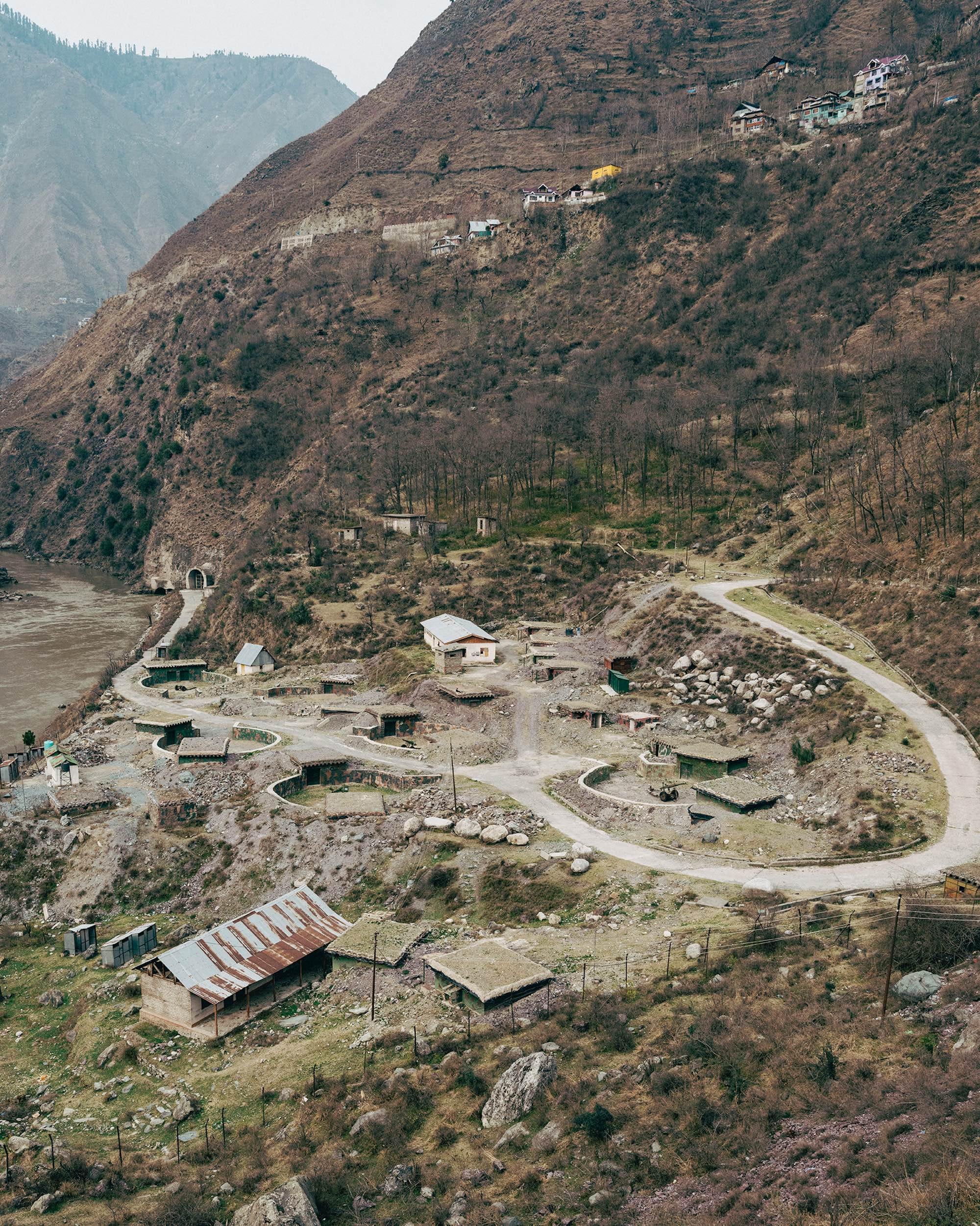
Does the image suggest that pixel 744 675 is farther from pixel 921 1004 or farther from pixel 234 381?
pixel 234 381

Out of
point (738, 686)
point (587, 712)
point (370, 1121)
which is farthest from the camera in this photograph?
point (587, 712)

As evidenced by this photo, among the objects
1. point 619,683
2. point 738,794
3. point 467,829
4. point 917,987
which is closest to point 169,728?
point 467,829

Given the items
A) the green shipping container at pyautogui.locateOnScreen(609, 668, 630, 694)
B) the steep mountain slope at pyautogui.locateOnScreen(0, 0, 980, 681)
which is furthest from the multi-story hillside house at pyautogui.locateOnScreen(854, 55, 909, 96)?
the green shipping container at pyautogui.locateOnScreen(609, 668, 630, 694)

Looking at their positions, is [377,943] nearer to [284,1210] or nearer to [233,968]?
[233,968]

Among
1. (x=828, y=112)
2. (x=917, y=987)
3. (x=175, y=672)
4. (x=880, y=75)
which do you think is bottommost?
(x=175, y=672)

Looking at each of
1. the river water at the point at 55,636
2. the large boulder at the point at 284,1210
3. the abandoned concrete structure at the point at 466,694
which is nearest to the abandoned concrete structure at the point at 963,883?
the large boulder at the point at 284,1210

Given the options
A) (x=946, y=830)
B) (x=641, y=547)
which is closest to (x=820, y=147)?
(x=641, y=547)
